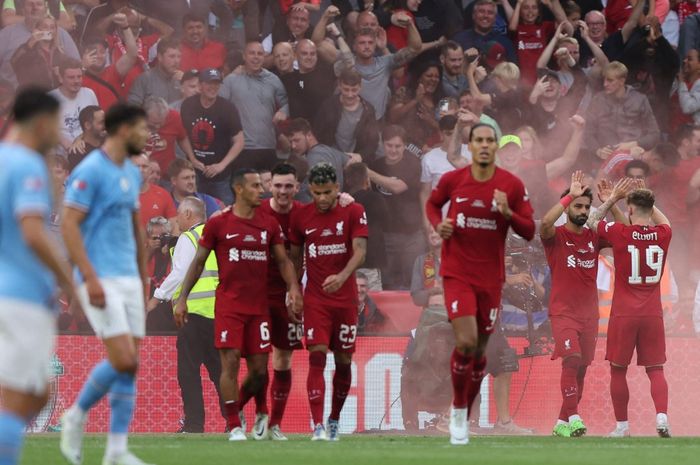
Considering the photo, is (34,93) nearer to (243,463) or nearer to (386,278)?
(243,463)

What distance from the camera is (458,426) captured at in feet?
37.9

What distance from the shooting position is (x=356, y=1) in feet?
68.2

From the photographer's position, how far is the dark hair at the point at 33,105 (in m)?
7.06

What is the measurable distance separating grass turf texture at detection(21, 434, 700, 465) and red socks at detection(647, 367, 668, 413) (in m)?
0.64

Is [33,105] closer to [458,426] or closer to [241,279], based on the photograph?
[458,426]

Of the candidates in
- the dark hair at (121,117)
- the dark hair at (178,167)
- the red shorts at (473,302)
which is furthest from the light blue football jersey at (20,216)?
the dark hair at (178,167)

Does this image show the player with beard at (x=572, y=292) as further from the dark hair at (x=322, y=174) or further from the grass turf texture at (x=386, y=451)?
the dark hair at (x=322, y=174)

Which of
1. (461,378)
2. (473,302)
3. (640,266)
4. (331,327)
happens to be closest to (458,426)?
(461,378)

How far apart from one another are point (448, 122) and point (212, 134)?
3.46 meters

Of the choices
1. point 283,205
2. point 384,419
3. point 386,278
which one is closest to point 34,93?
point 283,205

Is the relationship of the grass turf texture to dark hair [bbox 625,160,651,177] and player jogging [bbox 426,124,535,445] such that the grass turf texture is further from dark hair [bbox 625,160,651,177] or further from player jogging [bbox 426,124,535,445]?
dark hair [bbox 625,160,651,177]

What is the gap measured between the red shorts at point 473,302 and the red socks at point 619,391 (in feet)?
11.1

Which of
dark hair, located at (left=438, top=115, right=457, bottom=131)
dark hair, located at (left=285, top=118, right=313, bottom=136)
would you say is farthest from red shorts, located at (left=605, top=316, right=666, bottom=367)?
dark hair, located at (left=285, top=118, right=313, bottom=136)

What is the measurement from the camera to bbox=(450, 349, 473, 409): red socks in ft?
37.5
